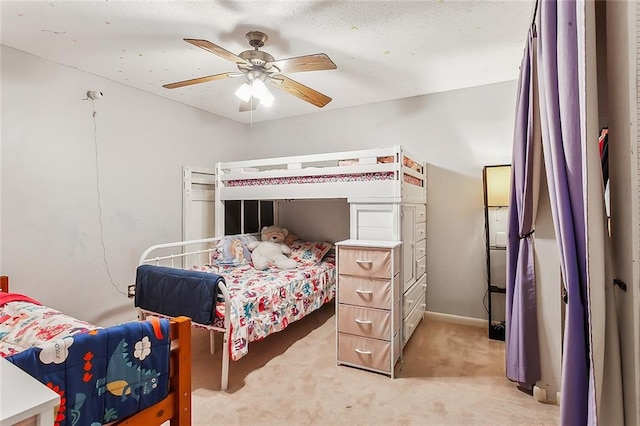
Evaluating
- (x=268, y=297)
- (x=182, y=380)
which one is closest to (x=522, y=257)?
(x=268, y=297)

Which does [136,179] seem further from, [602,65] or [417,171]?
[602,65]

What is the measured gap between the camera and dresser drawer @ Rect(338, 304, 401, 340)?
227 centimetres

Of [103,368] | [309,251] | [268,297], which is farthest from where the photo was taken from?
[309,251]

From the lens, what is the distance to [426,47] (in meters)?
2.35

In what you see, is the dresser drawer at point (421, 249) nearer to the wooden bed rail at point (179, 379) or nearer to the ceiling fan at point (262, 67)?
the ceiling fan at point (262, 67)

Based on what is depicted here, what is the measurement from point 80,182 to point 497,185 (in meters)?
3.75

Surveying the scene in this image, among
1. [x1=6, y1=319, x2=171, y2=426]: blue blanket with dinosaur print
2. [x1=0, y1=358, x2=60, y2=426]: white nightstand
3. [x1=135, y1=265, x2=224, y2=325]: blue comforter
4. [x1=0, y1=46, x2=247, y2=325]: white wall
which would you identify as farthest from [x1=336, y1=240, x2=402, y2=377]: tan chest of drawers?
[x1=0, y1=46, x2=247, y2=325]: white wall

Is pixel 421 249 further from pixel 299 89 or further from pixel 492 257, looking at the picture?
pixel 299 89

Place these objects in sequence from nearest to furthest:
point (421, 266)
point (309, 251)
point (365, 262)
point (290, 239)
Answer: point (365, 262) < point (421, 266) < point (309, 251) < point (290, 239)

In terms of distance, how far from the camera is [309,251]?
3588mm

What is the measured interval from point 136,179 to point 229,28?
1.83 metres

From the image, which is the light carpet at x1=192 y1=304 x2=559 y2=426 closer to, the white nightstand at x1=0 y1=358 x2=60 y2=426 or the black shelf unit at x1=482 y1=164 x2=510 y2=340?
the black shelf unit at x1=482 y1=164 x2=510 y2=340

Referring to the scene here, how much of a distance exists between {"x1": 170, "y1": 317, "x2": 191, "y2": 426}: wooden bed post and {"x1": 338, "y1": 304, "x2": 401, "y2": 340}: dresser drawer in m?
1.31

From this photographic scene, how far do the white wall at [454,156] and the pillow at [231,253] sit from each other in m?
1.94
